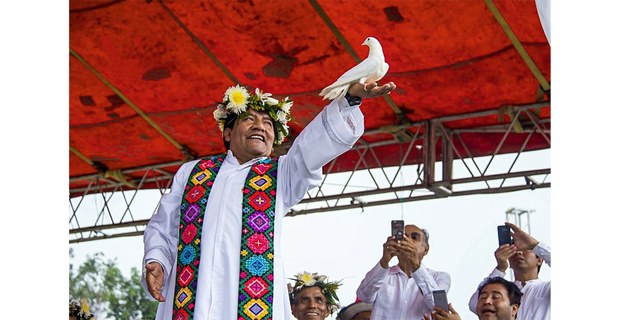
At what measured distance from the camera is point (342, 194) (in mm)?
8039

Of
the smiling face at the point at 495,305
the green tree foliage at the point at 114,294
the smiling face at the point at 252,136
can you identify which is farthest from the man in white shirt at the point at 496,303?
the green tree foliage at the point at 114,294

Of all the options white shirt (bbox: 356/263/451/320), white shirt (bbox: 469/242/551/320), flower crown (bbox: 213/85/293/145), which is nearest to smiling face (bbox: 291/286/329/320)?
white shirt (bbox: 356/263/451/320)

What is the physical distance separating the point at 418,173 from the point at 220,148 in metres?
1.51

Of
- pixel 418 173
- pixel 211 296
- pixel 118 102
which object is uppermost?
pixel 118 102

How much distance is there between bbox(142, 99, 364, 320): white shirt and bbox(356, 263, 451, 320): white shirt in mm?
2406

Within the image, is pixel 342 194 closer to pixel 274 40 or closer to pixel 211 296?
pixel 274 40

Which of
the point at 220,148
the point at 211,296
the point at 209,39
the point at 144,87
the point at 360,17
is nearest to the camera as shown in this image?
the point at 211,296

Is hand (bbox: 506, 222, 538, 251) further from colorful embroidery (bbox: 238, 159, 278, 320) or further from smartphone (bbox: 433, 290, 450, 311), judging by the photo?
colorful embroidery (bbox: 238, 159, 278, 320)

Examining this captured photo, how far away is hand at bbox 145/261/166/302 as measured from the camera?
10.3ft

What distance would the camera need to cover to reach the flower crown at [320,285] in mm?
5859

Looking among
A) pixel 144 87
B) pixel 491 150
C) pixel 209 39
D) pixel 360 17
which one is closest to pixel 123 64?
pixel 144 87

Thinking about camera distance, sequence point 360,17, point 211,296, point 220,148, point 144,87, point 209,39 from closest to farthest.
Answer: point 211,296 < point 360,17 < point 209,39 < point 144,87 < point 220,148

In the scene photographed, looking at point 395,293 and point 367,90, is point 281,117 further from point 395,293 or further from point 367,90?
point 395,293

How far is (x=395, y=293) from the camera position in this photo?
5.72 metres
